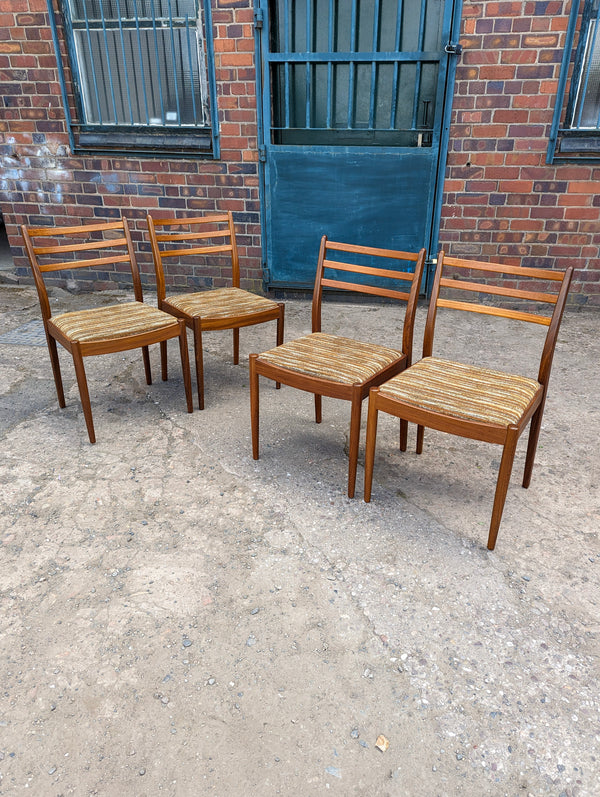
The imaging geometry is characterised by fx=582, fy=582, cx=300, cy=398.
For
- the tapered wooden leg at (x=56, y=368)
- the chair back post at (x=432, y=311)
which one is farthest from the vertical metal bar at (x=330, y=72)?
the tapered wooden leg at (x=56, y=368)

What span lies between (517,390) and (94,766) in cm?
158

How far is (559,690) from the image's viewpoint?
140 centimetres

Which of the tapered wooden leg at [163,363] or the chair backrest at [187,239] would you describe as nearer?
the chair backrest at [187,239]

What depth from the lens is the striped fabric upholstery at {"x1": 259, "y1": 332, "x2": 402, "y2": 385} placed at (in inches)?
82.4

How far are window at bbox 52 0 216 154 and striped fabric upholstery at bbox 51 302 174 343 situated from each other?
1958 mm

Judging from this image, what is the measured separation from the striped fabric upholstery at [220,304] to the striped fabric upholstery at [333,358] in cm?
46

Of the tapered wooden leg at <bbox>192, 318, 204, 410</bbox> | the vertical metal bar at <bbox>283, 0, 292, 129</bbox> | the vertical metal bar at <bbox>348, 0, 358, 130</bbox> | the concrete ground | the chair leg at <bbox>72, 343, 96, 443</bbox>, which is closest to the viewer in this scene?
the concrete ground

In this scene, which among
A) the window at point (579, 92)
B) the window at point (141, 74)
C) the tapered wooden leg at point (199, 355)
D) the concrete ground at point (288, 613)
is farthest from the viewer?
the window at point (141, 74)

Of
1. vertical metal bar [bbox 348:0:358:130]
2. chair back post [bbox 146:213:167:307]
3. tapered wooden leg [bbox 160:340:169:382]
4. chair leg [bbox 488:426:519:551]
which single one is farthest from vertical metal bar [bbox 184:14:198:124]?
chair leg [bbox 488:426:519:551]

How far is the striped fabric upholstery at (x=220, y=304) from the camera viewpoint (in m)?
2.73

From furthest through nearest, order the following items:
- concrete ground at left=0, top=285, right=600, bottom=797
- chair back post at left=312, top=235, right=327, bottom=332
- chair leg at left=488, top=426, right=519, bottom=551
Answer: chair back post at left=312, top=235, right=327, bottom=332
chair leg at left=488, top=426, right=519, bottom=551
concrete ground at left=0, top=285, right=600, bottom=797

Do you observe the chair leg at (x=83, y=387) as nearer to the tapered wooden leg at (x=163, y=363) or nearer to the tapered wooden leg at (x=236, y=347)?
the tapered wooden leg at (x=163, y=363)

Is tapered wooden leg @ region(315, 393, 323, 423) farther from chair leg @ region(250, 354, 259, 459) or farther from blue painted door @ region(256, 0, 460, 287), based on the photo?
blue painted door @ region(256, 0, 460, 287)

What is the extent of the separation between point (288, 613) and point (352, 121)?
351 centimetres
